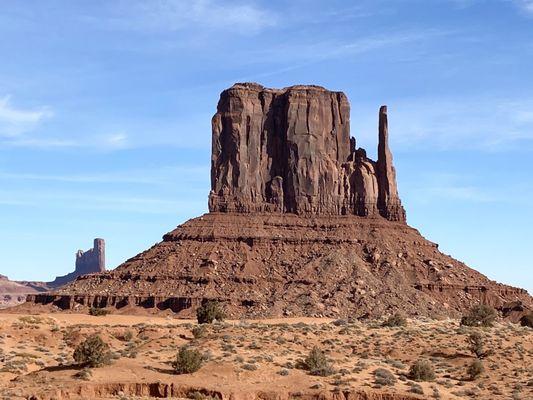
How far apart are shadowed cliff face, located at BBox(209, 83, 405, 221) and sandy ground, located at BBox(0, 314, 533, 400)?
59.9 meters

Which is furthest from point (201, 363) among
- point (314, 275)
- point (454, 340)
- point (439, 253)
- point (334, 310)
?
point (439, 253)

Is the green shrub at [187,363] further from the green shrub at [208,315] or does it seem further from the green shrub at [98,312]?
the green shrub at [98,312]

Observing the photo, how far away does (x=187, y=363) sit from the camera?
5000cm

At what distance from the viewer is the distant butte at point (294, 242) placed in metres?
115

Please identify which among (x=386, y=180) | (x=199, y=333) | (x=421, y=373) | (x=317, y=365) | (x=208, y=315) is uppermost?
(x=386, y=180)

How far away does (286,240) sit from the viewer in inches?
5015

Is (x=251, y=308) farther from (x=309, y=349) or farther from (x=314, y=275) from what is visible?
(x=309, y=349)

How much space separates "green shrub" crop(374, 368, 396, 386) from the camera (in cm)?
5141

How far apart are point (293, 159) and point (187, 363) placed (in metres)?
88.8

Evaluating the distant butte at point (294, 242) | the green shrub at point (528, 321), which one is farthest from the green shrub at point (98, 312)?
the green shrub at point (528, 321)

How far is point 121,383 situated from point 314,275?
240ft

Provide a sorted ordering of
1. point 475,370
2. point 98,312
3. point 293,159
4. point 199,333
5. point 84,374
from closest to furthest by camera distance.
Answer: point 84,374
point 475,370
point 199,333
point 98,312
point 293,159

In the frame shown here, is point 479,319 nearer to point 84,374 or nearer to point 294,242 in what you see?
point 84,374

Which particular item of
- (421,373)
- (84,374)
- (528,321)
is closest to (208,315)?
(528,321)
